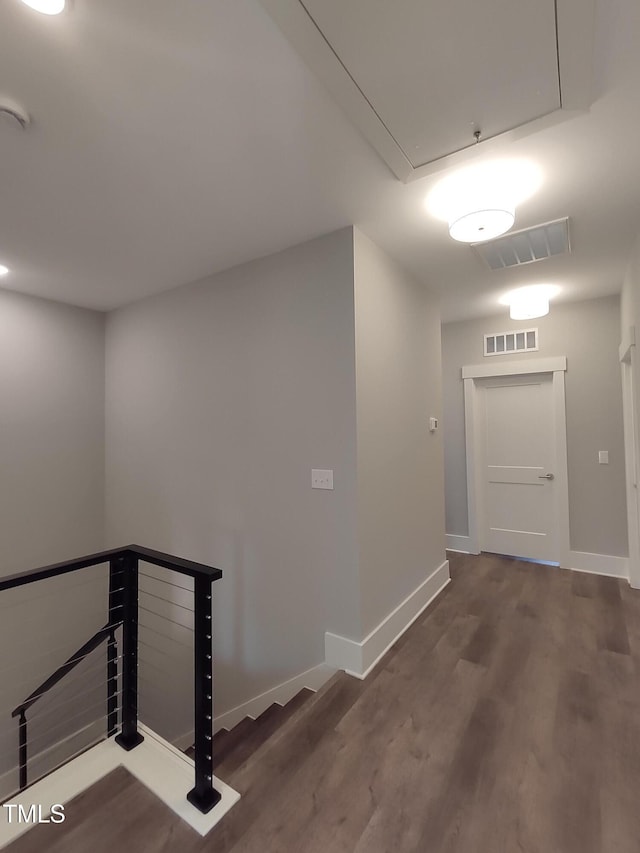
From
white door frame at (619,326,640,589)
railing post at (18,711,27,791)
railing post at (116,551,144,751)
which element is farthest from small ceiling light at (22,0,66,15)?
white door frame at (619,326,640,589)

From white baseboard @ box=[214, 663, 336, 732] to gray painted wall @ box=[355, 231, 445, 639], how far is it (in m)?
0.42

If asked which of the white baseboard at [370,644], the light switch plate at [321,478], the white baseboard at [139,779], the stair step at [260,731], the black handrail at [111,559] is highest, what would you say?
the light switch plate at [321,478]

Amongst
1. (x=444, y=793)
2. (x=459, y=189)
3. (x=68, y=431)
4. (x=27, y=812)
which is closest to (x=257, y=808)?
(x=444, y=793)

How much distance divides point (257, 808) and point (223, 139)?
2.71 meters

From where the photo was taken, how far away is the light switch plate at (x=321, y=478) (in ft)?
8.38

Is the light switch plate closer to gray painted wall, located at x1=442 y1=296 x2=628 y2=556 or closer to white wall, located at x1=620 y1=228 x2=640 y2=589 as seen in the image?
white wall, located at x1=620 y1=228 x2=640 y2=589

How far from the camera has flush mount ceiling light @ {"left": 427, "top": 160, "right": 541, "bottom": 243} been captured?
204 centimetres

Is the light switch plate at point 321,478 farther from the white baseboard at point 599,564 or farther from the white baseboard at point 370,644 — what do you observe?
the white baseboard at point 599,564

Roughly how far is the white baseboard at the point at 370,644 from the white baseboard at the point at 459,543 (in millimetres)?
1821

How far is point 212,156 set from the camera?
188 cm

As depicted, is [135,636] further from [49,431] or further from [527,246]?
[527,246]

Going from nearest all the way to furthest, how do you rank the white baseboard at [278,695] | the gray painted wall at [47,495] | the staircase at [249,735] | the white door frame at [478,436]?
the staircase at [249,735] → the white baseboard at [278,695] → the gray painted wall at [47,495] → the white door frame at [478,436]

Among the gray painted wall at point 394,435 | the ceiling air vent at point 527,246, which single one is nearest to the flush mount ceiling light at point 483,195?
the ceiling air vent at point 527,246

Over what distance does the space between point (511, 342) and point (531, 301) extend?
0.88 m
